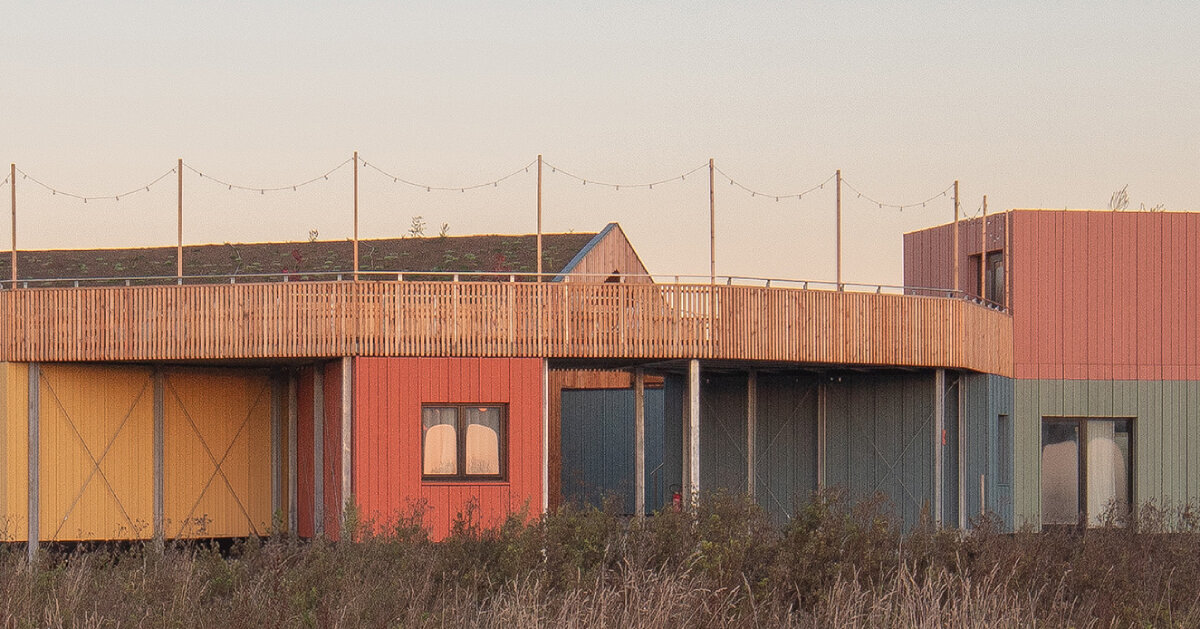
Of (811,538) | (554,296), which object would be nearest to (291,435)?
(554,296)

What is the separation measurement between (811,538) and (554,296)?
857cm

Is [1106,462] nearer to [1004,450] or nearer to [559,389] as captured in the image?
[1004,450]

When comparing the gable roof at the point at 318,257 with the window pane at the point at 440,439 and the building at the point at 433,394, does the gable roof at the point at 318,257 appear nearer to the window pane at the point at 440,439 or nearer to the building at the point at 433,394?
the building at the point at 433,394

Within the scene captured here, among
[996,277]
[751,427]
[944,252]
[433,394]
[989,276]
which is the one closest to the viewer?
[433,394]

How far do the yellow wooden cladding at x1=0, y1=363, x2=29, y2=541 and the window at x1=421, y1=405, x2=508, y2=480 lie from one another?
612 centimetres

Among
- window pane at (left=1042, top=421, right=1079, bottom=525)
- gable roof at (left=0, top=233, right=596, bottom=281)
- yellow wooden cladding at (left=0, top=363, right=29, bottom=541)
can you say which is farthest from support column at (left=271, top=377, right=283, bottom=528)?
window pane at (left=1042, top=421, right=1079, bottom=525)

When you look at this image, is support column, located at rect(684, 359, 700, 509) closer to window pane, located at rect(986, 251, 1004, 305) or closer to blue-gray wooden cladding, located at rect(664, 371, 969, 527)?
blue-gray wooden cladding, located at rect(664, 371, 969, 527)

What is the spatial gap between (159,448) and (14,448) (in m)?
2.27

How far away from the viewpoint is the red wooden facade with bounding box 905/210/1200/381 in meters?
27.1

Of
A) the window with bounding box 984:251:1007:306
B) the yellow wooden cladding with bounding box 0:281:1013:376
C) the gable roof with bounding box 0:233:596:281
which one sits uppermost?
the gable roof with bounding box 0:233:596:281

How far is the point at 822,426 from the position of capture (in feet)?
92.9

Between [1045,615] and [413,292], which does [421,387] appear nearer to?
[413,292]

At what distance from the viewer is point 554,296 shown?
22766mm

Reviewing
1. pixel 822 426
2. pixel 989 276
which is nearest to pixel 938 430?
pixel 822 426
